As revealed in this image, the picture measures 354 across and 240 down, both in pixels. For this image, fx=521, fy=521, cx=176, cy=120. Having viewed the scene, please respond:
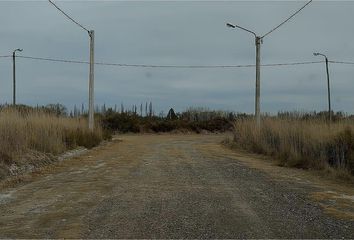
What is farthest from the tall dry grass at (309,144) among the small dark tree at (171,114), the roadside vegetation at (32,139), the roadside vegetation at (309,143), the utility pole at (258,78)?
the small dark tree at (171,114)

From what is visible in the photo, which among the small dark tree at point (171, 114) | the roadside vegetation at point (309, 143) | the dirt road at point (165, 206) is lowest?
the dirt road at point (165, 206)

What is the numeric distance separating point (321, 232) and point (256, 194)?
3321mm

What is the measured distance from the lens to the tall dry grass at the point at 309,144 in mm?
15602

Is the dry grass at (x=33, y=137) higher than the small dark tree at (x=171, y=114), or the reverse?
the small dark tree at (x=171, y=114)

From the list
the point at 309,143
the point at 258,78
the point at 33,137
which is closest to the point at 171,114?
the point at 258,78

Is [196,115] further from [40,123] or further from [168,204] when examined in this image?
[168,204]

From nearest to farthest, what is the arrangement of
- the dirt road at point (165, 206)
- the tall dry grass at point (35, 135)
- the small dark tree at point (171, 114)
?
the dirt road at point (165, 206), the tall dry grass at point (35, 135), the small dark tree at point (171, 114)

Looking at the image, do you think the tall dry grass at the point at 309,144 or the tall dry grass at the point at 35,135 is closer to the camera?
the tall dry grass at the point at 35,135

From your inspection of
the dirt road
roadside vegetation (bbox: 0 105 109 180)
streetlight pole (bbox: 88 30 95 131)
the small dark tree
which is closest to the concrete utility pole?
streetlight pole (bbox: 88 30 95 131)

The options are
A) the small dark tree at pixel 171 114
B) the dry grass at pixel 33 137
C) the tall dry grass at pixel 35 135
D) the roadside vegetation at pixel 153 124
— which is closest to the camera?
the dry grass at pixel 33 137

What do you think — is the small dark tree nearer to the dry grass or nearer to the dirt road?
the dry grass

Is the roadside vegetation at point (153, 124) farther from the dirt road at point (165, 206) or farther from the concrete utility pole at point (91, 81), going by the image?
the dirt road at point (165, 206)

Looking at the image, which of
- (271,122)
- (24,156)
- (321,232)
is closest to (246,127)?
(271,122)

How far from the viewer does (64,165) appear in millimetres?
16953
